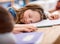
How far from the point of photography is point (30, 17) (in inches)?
43.1

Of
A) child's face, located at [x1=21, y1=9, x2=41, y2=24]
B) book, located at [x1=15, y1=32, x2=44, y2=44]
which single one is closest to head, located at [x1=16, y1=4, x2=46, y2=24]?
child's face, located at [x1=21, y1=9, x2=41, y2=24]

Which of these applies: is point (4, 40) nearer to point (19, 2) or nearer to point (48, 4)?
point (48, 4)

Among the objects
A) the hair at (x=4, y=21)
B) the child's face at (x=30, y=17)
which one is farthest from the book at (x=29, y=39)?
the child's face at (x=30, y=17)

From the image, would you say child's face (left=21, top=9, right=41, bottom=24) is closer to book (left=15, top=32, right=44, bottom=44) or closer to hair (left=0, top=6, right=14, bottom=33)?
book (left=15, top=32, right=44, bottom=44)

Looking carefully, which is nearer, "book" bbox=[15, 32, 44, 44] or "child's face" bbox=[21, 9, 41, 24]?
"book" bbox=[15, 32, 44, 44]

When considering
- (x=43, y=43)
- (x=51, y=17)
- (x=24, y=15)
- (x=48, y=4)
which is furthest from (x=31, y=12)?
(x=48, y=4)

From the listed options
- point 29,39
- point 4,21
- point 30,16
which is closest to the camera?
point 4,21

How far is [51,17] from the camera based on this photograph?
135 centimetres

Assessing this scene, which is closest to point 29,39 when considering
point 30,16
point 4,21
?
point 4,21

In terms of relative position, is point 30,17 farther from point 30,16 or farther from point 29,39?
point 29,39

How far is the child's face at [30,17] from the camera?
1.06m

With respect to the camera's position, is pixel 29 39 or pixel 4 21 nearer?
pixel 4 21

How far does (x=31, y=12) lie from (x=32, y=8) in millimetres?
113

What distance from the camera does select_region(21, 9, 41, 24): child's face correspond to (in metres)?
1.06
